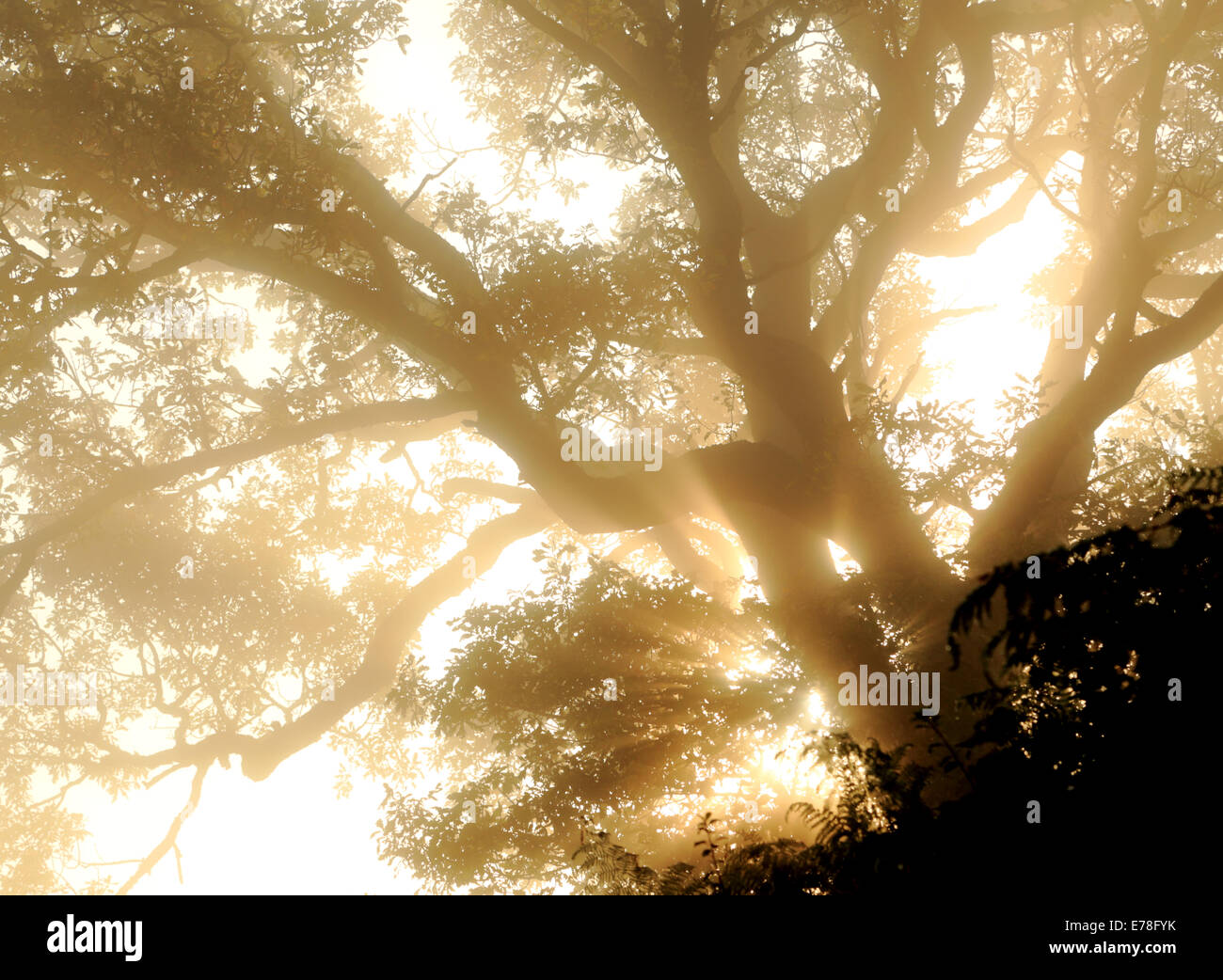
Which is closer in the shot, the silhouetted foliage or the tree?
the silhouetted foliage

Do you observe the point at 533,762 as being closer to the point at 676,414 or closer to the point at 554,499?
the point at 554,499

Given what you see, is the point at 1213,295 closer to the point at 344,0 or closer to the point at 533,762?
the point at 533,762

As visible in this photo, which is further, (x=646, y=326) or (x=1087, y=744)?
(x=646, y=326)

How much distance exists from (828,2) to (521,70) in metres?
10.8

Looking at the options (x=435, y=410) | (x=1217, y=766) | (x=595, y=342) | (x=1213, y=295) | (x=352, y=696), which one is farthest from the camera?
(x=352, y=696)

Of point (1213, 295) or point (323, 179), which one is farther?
point (323, 179)

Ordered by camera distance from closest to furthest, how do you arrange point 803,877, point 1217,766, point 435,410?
point 1217,766, point 803,877, point 435,410

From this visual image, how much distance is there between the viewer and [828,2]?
11219mm

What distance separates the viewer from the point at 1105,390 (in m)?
9.99

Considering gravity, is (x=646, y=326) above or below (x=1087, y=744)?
above

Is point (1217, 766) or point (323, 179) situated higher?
point (323, 179)

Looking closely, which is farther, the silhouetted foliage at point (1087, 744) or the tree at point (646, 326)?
the tree at point (646, 326)

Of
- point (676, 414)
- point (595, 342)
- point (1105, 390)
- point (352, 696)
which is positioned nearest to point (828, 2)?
point (595, 342)

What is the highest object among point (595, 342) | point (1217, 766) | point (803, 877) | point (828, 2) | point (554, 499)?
point (828, 2)
